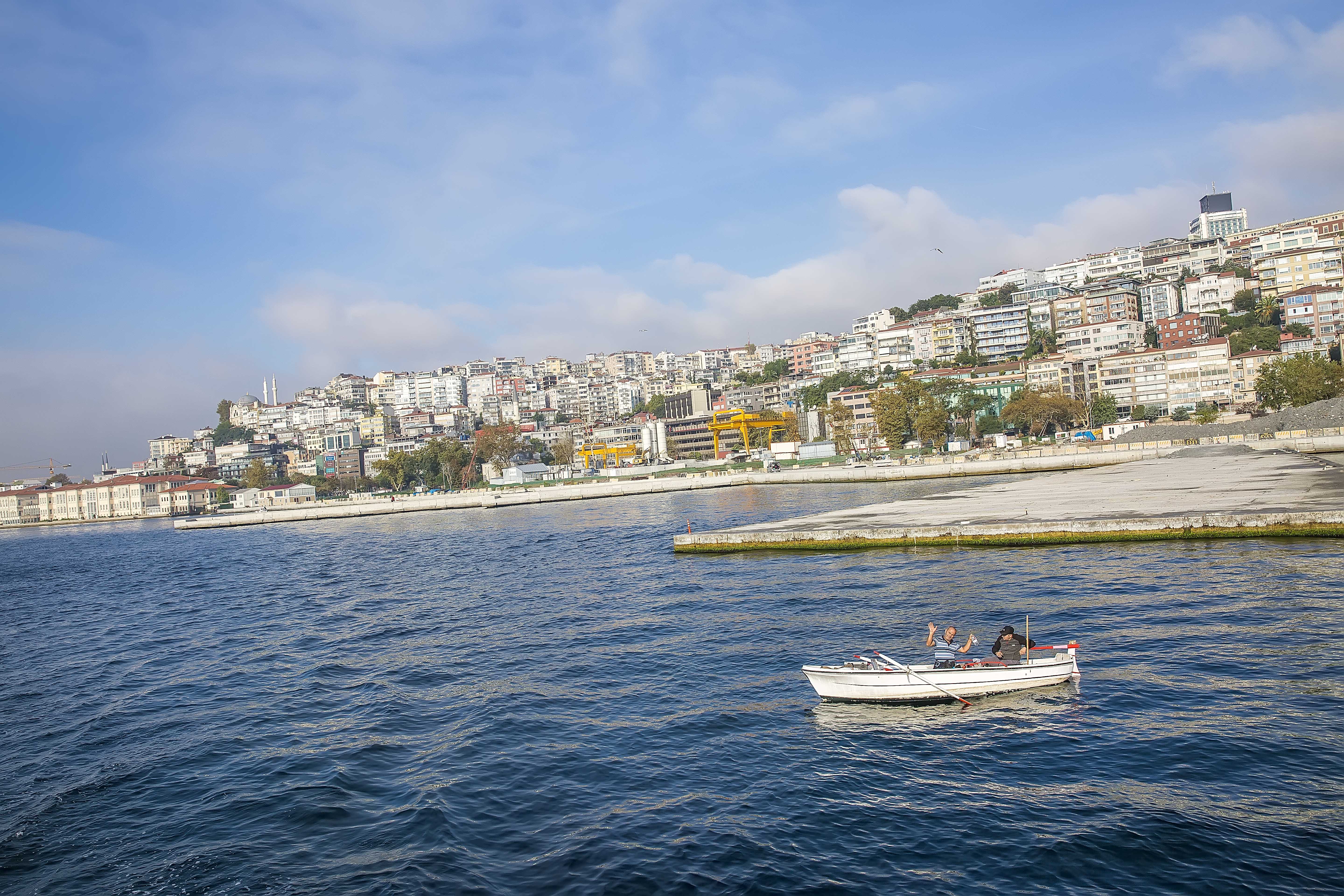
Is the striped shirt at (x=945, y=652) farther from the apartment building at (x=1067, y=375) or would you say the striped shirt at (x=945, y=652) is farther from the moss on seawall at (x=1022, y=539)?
the apartment building at (x=1067, y=375)

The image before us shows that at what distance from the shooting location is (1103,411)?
98.7 m

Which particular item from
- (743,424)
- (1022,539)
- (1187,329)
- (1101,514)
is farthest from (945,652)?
(1187,329)

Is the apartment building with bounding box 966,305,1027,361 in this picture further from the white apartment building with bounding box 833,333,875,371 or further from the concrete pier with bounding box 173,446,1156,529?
the concrete pier with bounding box 173,446,1156,529

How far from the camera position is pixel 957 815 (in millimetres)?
10625

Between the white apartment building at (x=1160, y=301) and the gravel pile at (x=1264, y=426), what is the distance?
67.6 meters

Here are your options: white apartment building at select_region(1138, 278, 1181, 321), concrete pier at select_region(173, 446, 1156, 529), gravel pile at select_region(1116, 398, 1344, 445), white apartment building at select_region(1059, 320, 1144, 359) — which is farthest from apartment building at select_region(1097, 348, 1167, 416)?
concrete pier at select_region(173, 446, 1156, 529)

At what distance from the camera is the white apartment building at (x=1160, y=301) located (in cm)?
13625

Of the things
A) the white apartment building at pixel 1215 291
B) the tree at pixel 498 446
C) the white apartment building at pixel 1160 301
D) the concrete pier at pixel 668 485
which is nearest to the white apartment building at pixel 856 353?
the white apartment building at pixel 1160 301

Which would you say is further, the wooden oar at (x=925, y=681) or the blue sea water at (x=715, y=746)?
the wooden oar at (x=925, y=681)

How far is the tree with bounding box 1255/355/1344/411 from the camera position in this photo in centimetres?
7462

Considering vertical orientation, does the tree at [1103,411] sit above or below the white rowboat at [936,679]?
above

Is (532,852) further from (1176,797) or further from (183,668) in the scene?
(183,668)

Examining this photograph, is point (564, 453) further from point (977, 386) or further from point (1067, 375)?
point (1067, 375)

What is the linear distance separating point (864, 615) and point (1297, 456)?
40806 mm
